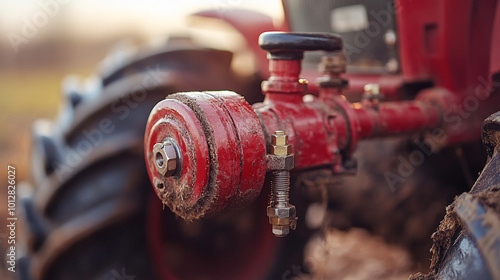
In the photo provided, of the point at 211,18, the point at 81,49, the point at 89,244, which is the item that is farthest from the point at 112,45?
the point at 89,244

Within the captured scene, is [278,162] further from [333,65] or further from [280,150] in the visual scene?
[333,65]

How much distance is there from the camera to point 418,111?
1142 mm

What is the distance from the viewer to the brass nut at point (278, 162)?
0.78m

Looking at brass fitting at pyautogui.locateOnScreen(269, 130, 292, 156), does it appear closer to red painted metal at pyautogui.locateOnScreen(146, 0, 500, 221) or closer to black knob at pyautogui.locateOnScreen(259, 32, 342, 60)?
red painted metal at pyautogui.locateOnScreen(146, 0, 500, 221)

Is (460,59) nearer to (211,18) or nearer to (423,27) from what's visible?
(423,27)

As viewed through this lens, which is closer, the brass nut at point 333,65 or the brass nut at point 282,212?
the brass nut at point 282,212

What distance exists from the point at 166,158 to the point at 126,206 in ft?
1.42

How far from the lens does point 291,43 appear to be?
2.82 ft

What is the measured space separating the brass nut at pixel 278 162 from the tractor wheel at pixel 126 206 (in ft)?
1.58

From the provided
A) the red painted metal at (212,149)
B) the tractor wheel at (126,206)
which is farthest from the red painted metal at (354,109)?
the tractor wheel at (126,206)

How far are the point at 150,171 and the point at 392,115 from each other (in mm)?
583
